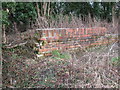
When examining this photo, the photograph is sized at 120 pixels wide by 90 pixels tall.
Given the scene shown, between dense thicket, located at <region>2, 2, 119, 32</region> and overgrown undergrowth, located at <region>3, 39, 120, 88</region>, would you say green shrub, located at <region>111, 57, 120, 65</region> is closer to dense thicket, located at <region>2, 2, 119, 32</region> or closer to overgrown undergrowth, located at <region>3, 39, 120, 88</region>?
overgrown undergrowth, located at <region>3, 39, 120, 88</region>

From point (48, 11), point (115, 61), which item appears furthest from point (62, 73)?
point (48, 11)

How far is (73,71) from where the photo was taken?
2.44m

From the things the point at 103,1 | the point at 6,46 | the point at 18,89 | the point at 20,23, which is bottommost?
the point at 18,89

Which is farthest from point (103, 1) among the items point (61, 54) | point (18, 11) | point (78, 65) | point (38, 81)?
point (38, 81)

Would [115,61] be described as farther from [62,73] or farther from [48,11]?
[48,11]

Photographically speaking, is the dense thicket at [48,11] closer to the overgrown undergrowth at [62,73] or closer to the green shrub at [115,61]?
the overgrown undergrowth at [62,73]

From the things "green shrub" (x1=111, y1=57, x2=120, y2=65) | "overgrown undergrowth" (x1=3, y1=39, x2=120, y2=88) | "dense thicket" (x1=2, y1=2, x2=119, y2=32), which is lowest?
"overgrown undergrowth" (x1=3, y1=39, x2=120, y2=88)

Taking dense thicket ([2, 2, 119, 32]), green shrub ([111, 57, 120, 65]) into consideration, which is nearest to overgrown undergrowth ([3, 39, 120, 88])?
green shrub ([111, 57, 120, 65])

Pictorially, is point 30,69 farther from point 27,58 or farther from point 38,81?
point 27,58

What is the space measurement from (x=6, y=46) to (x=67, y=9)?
705cm

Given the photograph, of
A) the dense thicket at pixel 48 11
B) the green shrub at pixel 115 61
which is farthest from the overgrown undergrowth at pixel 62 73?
the dense thicket at pixel 48 11

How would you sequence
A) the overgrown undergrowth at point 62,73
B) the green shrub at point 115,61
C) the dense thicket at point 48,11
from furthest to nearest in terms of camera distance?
1. the dense thicket at point 48,11
2. the green shrub at point 115,61
3. the overgrown undergrowth at point 62,73

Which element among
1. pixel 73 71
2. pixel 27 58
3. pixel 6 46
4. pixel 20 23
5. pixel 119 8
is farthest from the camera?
pixel 119 8

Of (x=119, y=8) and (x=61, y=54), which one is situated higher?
(x=119, y=8)
